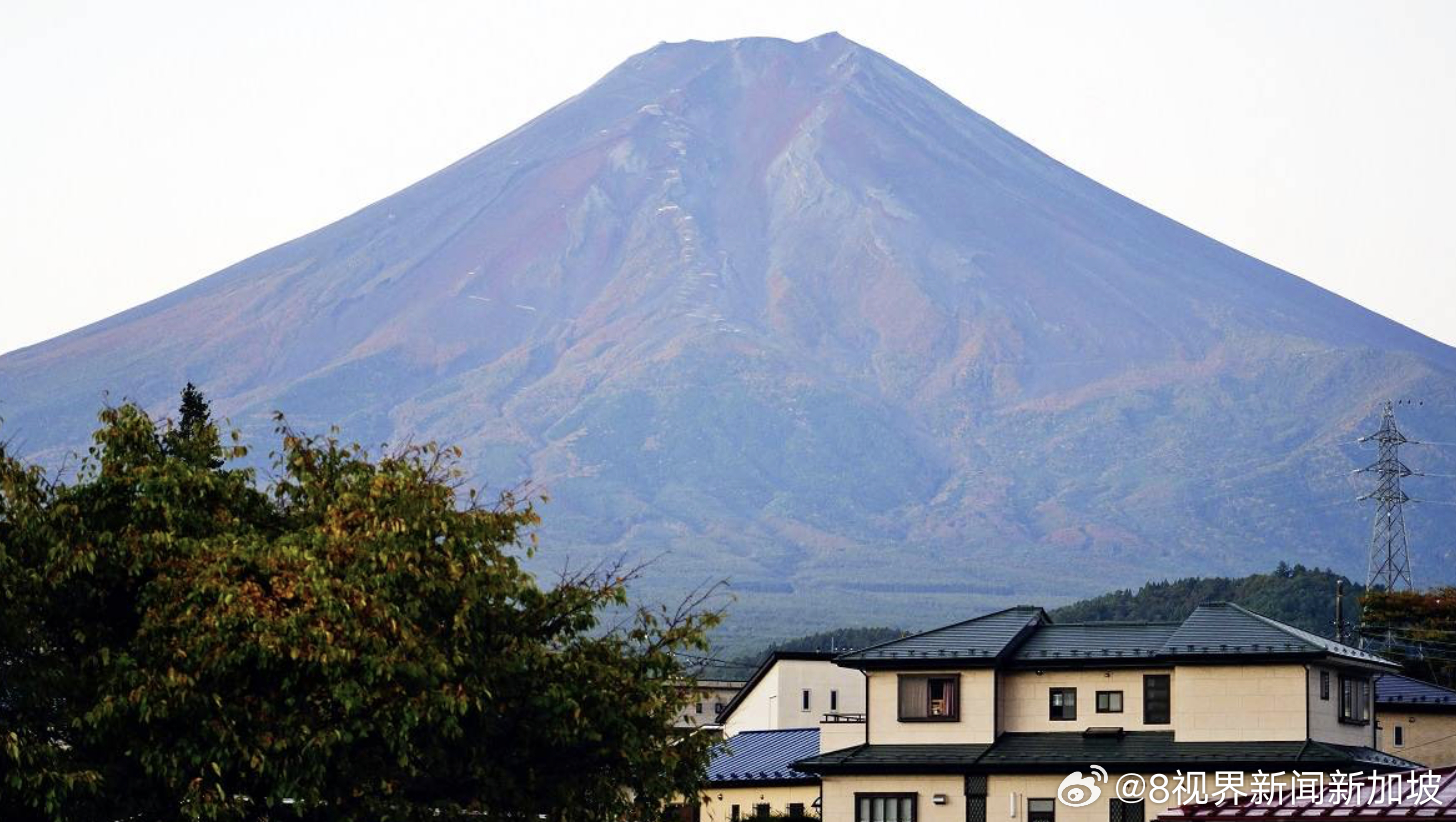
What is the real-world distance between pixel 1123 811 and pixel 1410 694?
52.7ft

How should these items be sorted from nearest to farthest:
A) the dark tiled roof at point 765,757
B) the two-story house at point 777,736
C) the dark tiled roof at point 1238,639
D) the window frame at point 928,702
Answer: the dark tiled roof at point 1238,639
the window frame at point 928,702
the two-story house at point 777,736
the dark tiled roof at point 765,757

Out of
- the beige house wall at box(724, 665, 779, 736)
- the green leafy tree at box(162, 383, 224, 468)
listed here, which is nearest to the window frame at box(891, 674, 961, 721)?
the green leafy tree at box(162, 383, 224, 468)

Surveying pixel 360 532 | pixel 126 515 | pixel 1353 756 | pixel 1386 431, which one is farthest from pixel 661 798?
pixel 1386 431

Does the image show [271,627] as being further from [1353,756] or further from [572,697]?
[1353,756]

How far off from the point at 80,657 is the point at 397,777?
386 cm

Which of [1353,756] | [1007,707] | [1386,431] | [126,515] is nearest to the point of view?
[126,515]

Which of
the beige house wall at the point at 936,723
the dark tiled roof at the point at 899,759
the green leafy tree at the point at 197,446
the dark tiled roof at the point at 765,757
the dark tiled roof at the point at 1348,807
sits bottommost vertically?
the dark tiled roof at the point at 765,757

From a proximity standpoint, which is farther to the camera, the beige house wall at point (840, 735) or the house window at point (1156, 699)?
the beige house wall at point (840, 735)

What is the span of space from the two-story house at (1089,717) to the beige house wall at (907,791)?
0.03m

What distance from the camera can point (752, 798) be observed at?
54.9m

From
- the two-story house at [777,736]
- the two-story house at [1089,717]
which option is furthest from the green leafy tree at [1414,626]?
the two-story house at [1089,717]

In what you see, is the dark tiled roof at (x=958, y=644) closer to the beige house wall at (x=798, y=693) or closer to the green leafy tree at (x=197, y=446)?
the green leafy tree at (x=197, y=446)

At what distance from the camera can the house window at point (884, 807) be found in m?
47.7

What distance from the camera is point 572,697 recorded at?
30.6 metres
